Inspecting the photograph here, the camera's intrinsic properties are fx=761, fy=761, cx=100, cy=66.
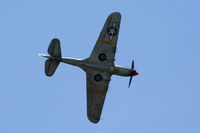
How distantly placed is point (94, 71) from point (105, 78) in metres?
1.28

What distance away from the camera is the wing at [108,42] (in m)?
71.9

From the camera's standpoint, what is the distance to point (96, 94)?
73.2 meters

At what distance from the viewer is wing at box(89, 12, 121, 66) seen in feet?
236

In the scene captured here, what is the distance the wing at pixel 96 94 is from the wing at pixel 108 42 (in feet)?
5.93

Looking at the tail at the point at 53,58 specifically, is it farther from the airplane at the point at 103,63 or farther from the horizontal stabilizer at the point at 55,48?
the airplane at the point at 103,63

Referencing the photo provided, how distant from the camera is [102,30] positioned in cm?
7219

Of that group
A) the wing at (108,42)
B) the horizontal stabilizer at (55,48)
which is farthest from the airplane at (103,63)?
the horizontal stabilizer at (55,48)

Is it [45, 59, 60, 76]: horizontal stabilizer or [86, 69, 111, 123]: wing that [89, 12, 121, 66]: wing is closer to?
[86, 69, 111, 123]: wing

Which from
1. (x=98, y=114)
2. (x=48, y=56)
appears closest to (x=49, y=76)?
(x=48, y=56)

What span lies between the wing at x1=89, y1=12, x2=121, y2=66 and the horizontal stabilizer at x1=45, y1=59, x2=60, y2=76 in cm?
390

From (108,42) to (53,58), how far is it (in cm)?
565

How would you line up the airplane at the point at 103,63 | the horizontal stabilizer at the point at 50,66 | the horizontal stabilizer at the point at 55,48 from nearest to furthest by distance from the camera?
1. the horizontal stabilizer at the point at 55,48
2. the horizontal stabilizer at the point at 50,66
3. the airplane at the point at 103,63

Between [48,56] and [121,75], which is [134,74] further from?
[48,56]

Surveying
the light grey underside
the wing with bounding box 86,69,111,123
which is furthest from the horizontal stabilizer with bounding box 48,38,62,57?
the wing with bounding box 86,69,111,123
